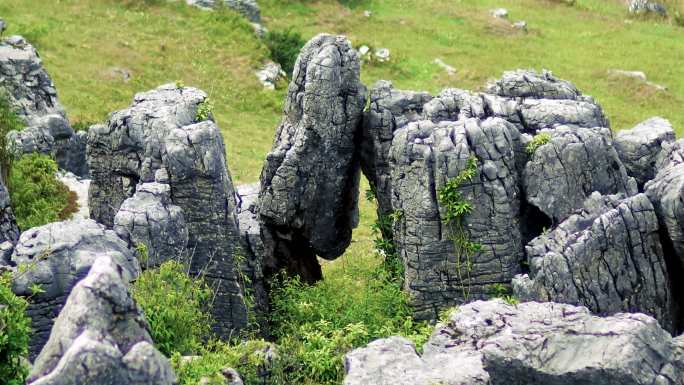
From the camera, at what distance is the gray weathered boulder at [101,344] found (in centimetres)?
1499

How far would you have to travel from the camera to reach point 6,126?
41281 millimetres

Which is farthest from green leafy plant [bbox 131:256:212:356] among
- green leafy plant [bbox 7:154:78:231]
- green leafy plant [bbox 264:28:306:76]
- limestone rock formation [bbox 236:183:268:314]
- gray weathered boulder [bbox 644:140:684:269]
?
green leafy plant [bbox 264:28:306:76]

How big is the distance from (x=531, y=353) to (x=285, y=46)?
52.5 meters

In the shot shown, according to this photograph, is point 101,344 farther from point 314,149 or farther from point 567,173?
point 314,149

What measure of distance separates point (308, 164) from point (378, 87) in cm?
326

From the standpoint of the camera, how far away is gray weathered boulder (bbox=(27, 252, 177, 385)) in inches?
590

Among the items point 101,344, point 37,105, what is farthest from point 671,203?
point 37,105

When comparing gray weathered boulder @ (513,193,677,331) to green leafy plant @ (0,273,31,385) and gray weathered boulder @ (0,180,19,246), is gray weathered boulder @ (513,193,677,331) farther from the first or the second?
gray weathered boulder @ (0,180,19,246)

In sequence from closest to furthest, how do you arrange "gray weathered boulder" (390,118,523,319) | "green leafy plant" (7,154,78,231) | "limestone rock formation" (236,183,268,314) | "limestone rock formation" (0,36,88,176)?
"gray weathered boulder" (390,118,523,319)
"limestone rock formation" (236,183,268,314)
"green leafy plant" (7,154,78,231)
"limestone rock formation" (0,36,88,176)

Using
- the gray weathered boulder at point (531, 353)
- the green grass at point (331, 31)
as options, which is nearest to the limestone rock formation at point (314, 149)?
the gray weathered boulder at point (531, 353)

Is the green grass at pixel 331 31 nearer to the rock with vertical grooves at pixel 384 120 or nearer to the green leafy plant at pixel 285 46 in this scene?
the green leafy plant at pixel 285 46

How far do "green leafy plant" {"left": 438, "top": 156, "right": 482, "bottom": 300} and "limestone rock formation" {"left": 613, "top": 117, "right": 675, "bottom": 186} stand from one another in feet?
18.2

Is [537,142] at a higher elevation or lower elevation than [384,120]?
higher

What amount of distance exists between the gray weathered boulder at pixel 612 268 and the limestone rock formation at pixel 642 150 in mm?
3874
